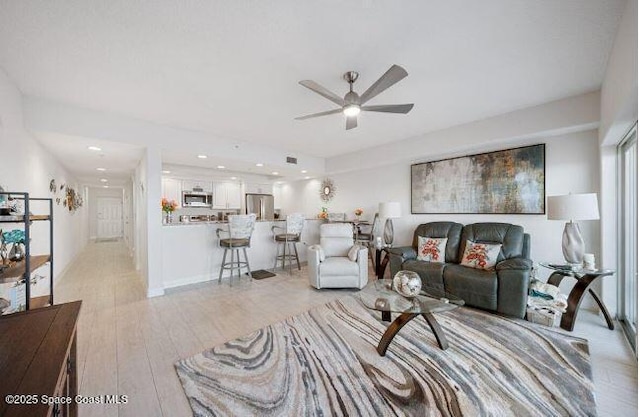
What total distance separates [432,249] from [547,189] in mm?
1637

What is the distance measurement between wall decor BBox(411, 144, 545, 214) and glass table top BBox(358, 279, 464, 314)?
6.87 ft

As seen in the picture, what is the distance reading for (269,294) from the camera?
3662 millimetres

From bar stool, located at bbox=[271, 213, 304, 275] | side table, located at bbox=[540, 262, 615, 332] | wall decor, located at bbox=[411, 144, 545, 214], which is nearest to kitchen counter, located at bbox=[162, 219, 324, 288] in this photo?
bar stool, located at bbox=[271, 213, 304, 275]

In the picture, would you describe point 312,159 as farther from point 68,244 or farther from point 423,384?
point 68,244

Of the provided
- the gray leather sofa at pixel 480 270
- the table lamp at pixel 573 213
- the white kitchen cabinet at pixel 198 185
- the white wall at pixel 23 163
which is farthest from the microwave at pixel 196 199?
the table lamp at pixel 573 213

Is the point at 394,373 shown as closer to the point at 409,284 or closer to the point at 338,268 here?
the point at 409,284

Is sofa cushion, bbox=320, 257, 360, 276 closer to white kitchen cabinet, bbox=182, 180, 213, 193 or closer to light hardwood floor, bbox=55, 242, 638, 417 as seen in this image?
light hardwood floor, bbox=55, 242, 638, 417

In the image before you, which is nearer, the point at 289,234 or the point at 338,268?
the point at 338,268

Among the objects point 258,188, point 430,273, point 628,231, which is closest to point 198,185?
point 258,188

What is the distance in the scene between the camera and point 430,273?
3371 millimetres

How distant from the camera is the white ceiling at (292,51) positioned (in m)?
1.64

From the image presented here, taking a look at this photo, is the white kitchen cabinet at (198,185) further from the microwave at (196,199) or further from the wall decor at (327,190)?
the wall decor at (327,190)

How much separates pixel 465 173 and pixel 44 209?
6091mm

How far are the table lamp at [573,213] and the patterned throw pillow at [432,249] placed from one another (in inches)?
52.7
